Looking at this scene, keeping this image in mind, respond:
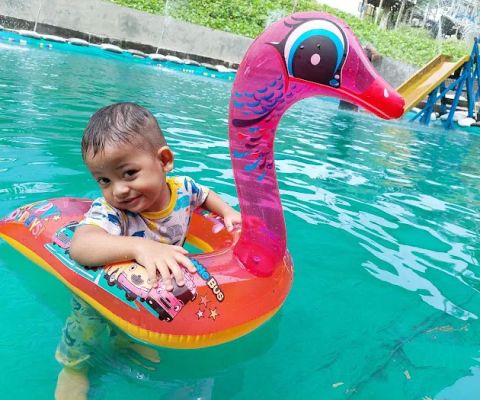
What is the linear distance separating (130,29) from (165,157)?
13.6 meters

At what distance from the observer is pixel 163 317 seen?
1.85 m

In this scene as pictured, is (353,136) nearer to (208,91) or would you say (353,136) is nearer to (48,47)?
(208,91)

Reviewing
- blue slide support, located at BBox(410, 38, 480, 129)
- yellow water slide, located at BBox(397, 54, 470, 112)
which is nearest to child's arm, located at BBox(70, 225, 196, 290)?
yellow water slide, located at BBox(397, 54, 470, 112)

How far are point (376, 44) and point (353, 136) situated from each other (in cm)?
1082

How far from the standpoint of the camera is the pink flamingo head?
1716mm

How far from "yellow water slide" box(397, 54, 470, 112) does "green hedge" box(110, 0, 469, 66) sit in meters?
4.98

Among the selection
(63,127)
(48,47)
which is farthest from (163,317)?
(48,47)

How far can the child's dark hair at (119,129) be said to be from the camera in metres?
1.85

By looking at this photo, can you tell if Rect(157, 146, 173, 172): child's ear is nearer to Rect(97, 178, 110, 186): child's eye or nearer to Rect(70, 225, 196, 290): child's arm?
Rect(97, 178, 110, 186): child's eye

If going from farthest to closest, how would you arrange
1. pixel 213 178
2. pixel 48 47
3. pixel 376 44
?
pixel 376 44, pixel 48 47, pixel 213 178

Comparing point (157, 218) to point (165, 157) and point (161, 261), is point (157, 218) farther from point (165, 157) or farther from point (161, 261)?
point (161, 261)

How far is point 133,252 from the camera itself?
1.80m

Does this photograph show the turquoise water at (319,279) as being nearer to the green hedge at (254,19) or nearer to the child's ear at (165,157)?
the child's ear at (165,157)

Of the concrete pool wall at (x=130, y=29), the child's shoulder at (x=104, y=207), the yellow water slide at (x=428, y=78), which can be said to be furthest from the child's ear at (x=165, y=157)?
the concrete pool wall at (x=130, y=29)
